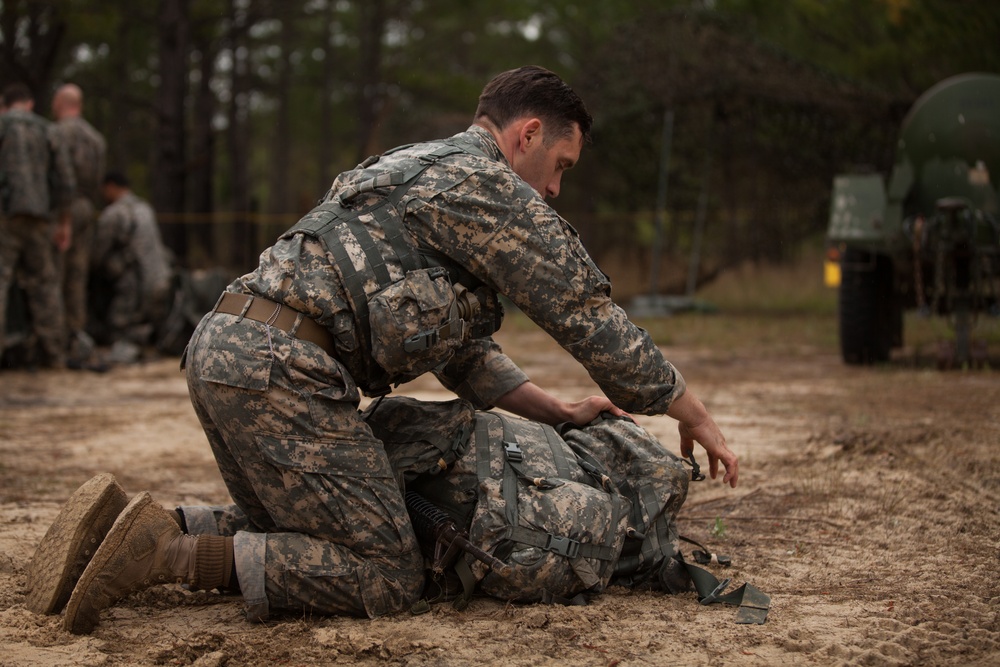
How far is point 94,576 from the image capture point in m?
2.74

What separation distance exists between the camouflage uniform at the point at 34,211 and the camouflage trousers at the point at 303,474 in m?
5.88

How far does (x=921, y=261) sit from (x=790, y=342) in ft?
8.68

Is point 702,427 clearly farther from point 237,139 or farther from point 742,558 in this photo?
point 237,139

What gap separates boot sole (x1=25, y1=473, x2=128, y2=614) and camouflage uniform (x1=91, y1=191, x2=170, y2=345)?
23.6ft

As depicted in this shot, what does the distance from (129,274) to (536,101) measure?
7.68 m

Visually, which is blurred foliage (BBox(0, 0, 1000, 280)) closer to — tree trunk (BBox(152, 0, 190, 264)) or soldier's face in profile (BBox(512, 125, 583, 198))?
tree trunk (BBox(152, 0, 190, 264))

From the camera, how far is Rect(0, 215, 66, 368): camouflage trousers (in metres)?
8.10

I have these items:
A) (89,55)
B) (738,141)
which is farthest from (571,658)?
(89,55)

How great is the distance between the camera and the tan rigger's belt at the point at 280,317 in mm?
2854

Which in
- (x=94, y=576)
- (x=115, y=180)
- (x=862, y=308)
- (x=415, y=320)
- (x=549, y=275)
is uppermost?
(x=115, y=180)

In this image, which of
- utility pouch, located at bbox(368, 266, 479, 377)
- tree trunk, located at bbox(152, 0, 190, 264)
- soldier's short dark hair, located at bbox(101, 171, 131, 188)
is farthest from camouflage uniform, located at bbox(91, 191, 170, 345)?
utility pouch, located at bbox(368, 266, 479, 377)

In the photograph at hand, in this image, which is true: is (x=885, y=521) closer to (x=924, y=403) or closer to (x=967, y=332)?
(x=924, y=403)

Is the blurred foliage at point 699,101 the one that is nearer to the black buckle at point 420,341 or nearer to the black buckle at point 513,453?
the black buckle at point 513,453

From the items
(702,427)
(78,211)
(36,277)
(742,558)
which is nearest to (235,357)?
(702,427)
